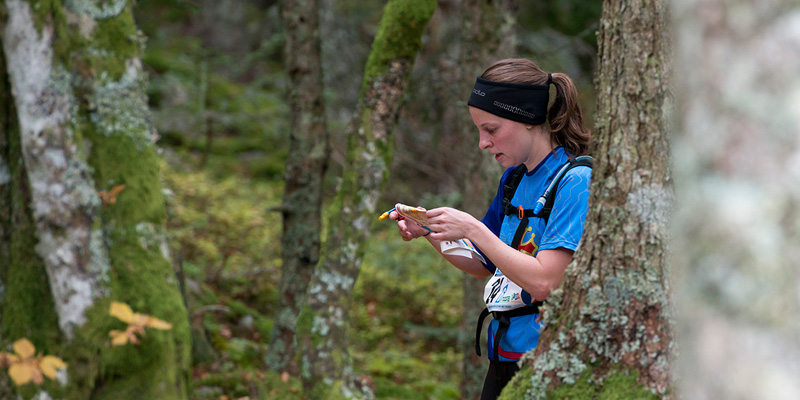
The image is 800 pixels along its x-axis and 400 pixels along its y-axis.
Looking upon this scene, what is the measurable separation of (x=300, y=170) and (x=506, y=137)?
4.11 m

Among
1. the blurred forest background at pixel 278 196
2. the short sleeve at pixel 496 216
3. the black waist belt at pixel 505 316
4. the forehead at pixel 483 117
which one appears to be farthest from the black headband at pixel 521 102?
the blurred forest background at pixel 278 196

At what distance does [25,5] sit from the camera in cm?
327

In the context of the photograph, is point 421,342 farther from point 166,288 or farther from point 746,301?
point 746,301

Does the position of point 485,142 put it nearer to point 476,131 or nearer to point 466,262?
point 466,262

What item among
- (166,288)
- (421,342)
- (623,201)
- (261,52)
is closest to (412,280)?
(421,342)

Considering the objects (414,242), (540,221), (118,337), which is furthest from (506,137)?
(414,242)

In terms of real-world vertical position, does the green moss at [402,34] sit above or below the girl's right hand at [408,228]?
above

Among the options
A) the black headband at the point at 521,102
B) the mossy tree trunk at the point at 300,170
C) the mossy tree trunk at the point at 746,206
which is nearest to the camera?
the mossy tree trunk at the point at 746,206

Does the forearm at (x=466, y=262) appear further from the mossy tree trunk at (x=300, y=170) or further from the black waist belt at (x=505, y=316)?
the mossy tree trunk at (x=300, y=170)

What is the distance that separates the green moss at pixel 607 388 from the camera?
1857 mm

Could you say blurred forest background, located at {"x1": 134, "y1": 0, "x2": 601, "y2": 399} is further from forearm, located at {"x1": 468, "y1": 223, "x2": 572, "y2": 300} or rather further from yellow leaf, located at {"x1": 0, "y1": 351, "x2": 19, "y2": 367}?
forearm, located at {"x1": 468, "y1": 223, "x2": 572, "y2": 300}

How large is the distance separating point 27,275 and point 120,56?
133 cm

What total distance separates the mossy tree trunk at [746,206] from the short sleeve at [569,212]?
1.49m

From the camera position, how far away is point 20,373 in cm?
266
